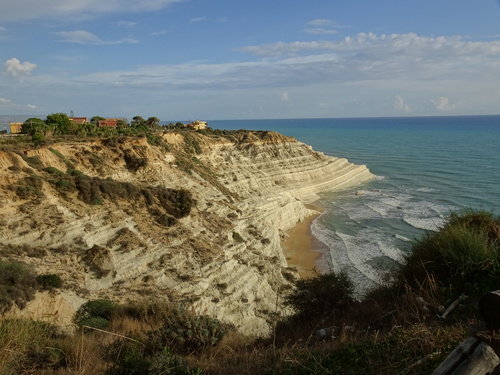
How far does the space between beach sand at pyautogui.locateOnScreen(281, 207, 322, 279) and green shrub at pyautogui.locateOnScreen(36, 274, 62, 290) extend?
1391 cm

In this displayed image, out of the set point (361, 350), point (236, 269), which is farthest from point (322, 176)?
point (361, 350)

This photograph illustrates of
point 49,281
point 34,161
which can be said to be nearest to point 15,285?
point 49,281

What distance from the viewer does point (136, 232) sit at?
799 inches

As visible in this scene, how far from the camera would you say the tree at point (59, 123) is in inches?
1329

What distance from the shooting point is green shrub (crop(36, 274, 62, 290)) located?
45.4 feet

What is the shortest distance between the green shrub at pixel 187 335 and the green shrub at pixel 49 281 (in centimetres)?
756

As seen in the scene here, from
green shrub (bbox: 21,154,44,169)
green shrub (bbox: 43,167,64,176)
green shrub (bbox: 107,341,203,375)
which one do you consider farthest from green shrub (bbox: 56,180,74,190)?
green shrub (bbox: 107,341,203,375)

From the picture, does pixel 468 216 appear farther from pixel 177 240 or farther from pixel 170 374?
pixel 177 240

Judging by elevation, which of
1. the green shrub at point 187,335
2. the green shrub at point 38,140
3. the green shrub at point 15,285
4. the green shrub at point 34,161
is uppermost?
the green shrub at point 38,140

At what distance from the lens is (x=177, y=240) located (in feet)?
69.4

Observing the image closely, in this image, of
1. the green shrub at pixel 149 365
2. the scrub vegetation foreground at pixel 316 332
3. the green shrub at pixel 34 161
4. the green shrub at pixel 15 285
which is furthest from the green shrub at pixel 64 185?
the green shrub at pixel 149 365

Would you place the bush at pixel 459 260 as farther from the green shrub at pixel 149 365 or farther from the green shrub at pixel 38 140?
the green shrub at pixel 38 140

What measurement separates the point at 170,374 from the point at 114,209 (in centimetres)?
1648

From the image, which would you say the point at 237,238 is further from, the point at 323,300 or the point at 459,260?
the point at 459,260
